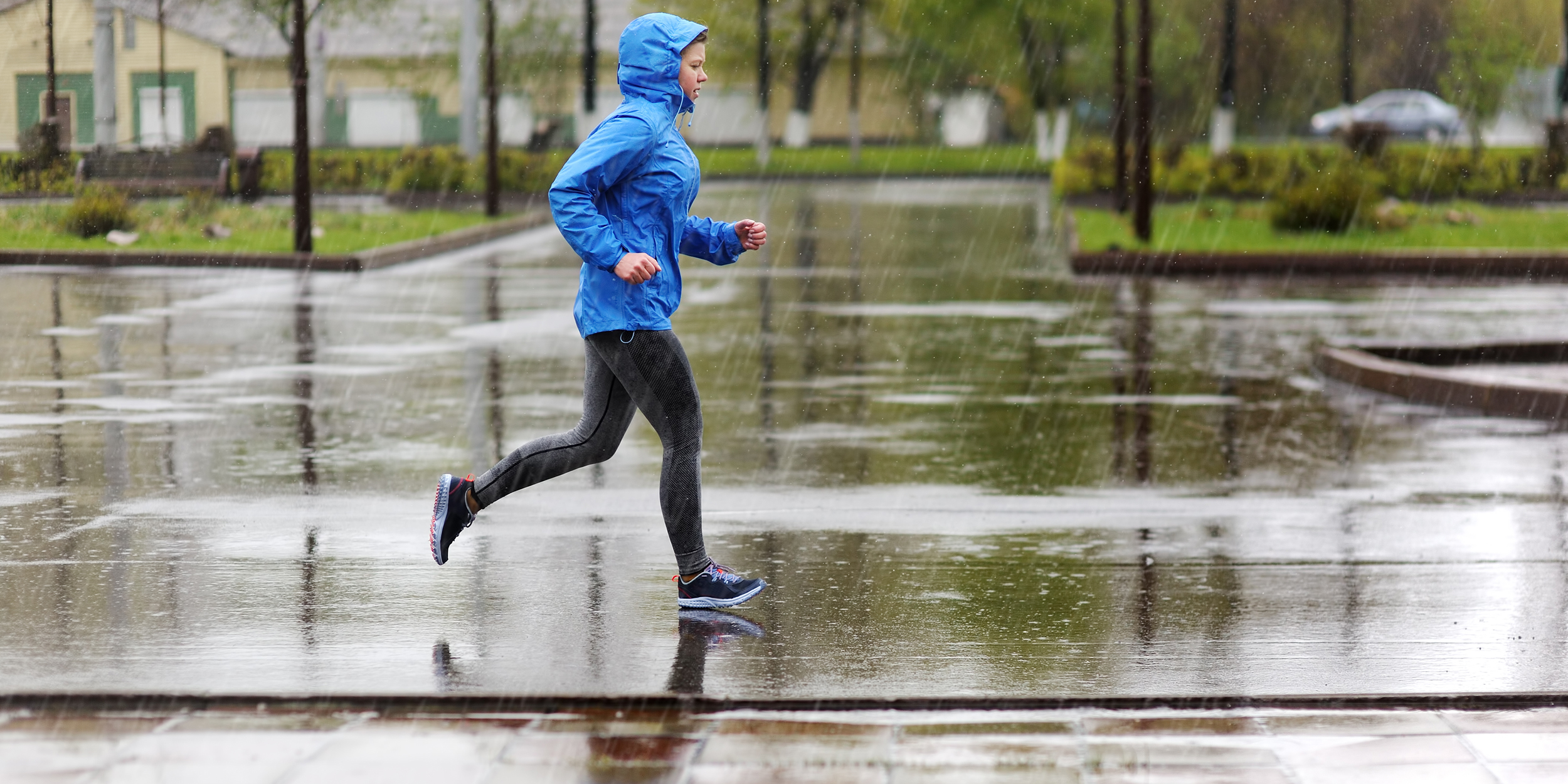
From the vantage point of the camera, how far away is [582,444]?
20.7ft

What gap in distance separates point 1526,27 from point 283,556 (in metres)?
44.1

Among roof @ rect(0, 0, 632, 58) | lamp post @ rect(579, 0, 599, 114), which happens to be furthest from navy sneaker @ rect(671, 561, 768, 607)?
roof @ rect(0, 0, 632, 58)

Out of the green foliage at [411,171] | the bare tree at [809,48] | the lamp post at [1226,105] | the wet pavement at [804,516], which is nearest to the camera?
the wet pavement at [804,516]

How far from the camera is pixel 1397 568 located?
698 centimetres

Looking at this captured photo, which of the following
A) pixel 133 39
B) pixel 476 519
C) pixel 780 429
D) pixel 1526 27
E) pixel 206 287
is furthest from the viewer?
pixel 1526 27

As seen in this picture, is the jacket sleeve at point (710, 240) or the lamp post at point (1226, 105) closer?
the jacket sleeve at point (710, 240)

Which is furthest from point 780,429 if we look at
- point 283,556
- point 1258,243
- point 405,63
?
point 405,63

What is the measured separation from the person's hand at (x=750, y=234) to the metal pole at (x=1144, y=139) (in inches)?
706

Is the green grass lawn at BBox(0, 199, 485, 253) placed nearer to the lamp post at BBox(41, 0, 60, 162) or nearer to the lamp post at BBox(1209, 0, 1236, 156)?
the lamp post at BBox(41, 0, 60, 162)

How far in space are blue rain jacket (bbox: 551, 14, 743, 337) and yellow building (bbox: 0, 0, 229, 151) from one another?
25294 mm

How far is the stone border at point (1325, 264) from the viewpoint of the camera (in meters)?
21.8

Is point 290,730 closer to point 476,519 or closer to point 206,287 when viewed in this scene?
point 476,519

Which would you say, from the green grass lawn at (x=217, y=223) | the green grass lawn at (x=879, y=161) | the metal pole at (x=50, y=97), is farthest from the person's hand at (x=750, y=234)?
the green grass lawn at (x=879, y=161)

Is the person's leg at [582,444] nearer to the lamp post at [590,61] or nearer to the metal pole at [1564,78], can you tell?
the metal pole at [1564,78]
